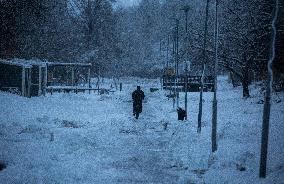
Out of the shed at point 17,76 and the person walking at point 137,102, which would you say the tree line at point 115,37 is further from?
the person walking at point 137,102

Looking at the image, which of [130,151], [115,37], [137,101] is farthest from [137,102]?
[115,37]

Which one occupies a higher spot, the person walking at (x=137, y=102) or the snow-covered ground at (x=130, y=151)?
the person walking at (x=137, y=102)

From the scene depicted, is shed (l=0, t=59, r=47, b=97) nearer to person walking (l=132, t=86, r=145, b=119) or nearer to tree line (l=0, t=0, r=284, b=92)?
tree line (l=0, t=0, r=284, b=92)

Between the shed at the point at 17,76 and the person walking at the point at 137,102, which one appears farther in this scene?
the shed at the point at 17,76

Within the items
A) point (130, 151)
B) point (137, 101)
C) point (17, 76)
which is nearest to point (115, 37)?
point (17, 76)

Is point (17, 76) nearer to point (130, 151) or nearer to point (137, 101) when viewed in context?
point (137, 101)

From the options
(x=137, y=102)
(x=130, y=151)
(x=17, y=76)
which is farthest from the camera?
(x=17, y=76)

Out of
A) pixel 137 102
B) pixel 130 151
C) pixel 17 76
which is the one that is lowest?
pixel 130 151

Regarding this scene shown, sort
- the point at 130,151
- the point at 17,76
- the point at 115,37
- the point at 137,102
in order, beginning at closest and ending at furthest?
the point at 130,151, the point at 137,102, the point at 17,76, the point at 115,37

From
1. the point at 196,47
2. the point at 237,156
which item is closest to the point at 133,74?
the point at 196,47

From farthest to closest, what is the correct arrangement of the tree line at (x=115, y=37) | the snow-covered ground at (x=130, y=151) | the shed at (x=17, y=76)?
the tree line at (x=115, y=37), the shed at (x=17, y=76), the snow-covered ground at (x=130, y=151)

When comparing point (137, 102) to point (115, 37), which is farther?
point (115, 37)

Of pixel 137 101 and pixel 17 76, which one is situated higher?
pixel 17 76

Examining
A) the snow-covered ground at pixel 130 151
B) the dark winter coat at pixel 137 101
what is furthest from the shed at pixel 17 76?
the dark winter coat at pixel 137 101
